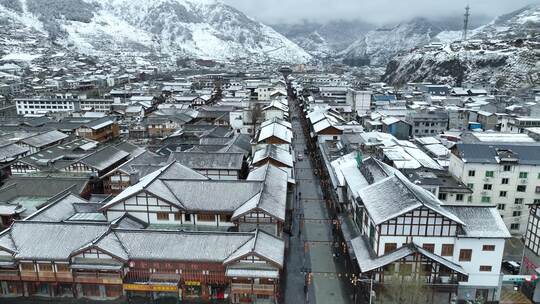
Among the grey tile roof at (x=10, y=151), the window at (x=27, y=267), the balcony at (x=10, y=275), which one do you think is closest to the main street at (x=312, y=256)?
the window at (x=27, y=267)

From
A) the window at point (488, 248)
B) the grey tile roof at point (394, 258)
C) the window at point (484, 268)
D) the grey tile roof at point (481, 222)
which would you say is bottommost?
the window at point (484, 268)

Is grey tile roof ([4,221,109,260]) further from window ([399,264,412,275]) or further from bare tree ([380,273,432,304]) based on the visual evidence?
window ([399,264,412,275])

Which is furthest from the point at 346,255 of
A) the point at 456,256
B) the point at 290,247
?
the point at 456,256

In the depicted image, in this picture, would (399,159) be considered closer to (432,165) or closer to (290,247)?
(432,165)

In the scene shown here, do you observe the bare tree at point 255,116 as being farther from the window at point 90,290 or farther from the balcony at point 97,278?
the balcony at point 97,278

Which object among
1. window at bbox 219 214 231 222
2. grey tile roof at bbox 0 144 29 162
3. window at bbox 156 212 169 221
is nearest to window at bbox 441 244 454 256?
window at bbox 219 214 231 222

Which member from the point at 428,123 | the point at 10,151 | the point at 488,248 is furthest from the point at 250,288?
the point at 428,123

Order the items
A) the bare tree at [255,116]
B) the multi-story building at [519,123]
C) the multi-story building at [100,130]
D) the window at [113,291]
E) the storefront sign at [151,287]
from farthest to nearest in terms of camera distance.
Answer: the bare tree at [255,116] → the multi-story building at [100,130] → the multi-story building at [519,123] → the window at [113,291] → the storefront sign at [151,287]
